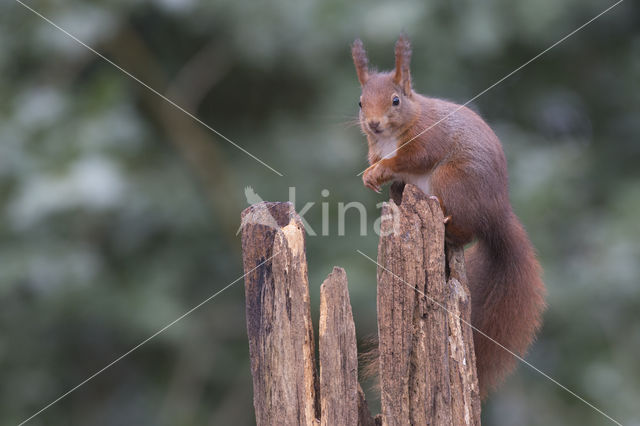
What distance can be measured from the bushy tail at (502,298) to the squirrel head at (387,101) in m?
Answer: 0.43

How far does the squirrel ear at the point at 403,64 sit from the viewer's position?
2.07 meters

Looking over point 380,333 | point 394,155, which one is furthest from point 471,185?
point 380,333

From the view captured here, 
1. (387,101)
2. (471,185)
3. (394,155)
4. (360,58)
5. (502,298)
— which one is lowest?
(502,298)

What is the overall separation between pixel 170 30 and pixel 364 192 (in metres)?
1.34

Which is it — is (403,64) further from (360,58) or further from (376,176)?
(376,176)

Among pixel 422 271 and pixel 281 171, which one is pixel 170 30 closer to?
pixel 281 171

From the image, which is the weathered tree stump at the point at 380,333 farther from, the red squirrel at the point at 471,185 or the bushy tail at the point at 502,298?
the bushy tail at the point at 502,298

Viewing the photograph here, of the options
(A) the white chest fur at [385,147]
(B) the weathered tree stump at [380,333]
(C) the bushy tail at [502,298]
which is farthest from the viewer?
(A) the white chest fur at [385,147]

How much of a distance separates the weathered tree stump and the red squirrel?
0.27m

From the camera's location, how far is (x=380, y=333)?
67.1 inches

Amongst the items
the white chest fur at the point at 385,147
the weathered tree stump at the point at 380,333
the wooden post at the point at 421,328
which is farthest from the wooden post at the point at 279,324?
the white chest fur at the point at 385,147

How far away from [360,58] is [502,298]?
0.83 meters

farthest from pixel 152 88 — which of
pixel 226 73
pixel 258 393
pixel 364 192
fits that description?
pixel 258 393

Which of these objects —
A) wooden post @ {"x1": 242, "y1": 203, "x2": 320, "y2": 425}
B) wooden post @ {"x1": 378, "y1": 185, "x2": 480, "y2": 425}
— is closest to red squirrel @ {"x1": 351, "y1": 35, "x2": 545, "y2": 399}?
wooden post @ {"x1": 378, "y1": 185, "x2": 480, "y2": 425}
